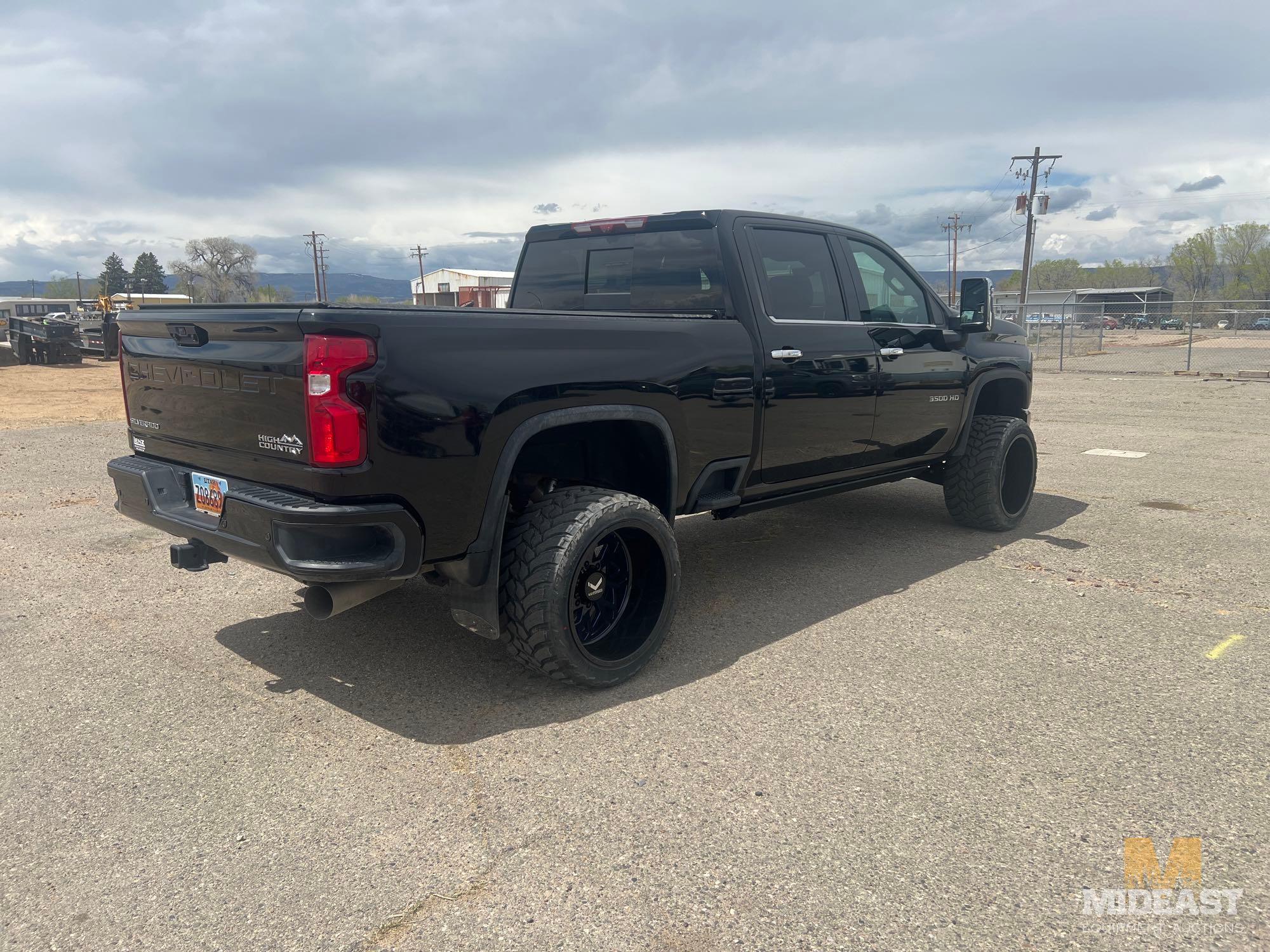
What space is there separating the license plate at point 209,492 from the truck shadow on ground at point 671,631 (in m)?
0.80

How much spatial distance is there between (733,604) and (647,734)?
1.54m

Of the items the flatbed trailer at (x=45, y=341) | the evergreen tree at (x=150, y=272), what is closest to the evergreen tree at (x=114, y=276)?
the evergreen tree at (x=150, y=272)

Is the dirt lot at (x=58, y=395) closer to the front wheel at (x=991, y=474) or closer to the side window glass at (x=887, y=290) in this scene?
the side window glass at (x=887, y=290)

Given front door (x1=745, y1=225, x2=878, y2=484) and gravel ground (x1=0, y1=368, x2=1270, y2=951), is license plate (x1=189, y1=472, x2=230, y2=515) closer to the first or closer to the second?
gravel ground (x1=0, y1=368, x2=1270, y2=951)

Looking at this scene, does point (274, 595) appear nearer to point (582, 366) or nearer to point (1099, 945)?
point (582, 366)

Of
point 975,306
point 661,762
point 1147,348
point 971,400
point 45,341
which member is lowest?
point 661,762

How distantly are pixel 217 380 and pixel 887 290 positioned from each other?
3.67 m

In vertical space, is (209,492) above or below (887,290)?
below

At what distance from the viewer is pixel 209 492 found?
3.55 metres

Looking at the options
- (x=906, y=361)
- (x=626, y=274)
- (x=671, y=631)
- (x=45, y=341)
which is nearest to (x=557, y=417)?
(x=671, y=631)

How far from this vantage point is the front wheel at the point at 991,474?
604cm

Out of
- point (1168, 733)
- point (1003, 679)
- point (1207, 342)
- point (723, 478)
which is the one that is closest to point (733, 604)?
point (723, 478)

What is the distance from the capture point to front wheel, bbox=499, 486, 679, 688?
3455mm

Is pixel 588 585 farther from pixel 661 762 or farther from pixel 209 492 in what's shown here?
pixel 209 492
